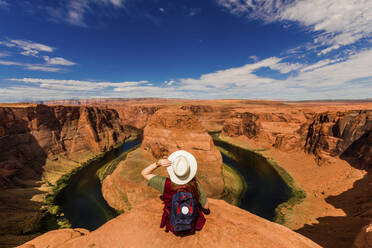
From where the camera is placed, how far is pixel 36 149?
133 feet

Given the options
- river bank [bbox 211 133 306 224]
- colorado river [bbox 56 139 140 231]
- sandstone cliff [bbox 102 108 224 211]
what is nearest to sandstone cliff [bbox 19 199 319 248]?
sandstone cliff [bbox 102 108 224 211]

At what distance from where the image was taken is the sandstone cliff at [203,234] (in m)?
4.20

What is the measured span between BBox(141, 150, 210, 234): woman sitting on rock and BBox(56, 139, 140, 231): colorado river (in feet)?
81.2

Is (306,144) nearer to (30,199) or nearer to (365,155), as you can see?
(365,155)

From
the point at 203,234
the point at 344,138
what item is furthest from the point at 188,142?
the point at 344,138

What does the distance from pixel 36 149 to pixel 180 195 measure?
55.7m

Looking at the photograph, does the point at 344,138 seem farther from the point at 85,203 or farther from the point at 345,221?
the point at 85,203

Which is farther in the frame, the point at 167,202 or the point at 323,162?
the point at 323,162

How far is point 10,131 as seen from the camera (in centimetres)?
3684

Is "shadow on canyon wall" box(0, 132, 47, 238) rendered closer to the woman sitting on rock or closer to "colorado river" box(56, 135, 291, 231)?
"colorado river" box(56, 135, 291, 231)

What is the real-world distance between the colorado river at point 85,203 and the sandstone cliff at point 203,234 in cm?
2196

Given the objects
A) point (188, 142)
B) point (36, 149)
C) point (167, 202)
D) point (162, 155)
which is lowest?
point (36, 149)

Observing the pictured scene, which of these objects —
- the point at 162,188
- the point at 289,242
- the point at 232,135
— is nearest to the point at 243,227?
the point at 289,242

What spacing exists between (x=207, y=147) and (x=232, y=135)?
46.5 m
